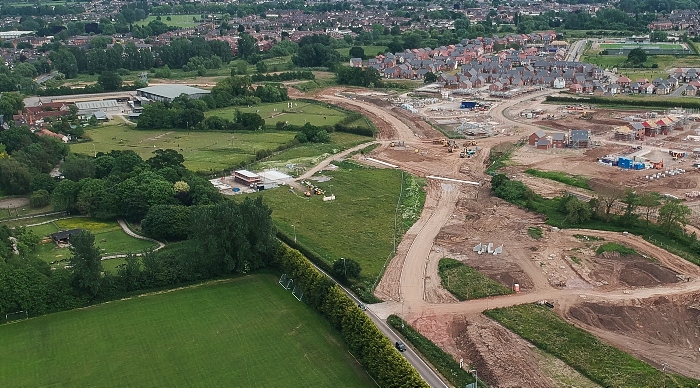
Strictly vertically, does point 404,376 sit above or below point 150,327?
above

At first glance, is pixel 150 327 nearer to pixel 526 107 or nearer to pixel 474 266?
pixel 474 266

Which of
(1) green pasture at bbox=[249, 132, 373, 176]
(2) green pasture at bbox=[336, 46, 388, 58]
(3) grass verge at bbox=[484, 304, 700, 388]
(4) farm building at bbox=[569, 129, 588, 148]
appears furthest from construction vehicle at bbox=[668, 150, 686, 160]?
(2) green pasture at bbox=[336, 46, 388, 58]

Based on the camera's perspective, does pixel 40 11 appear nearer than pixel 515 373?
No

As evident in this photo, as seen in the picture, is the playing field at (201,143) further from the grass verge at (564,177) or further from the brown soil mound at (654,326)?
the brown soil mound at (654,326)

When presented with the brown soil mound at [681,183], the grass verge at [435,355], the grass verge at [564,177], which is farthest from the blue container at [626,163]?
the grass verge at [435,355]

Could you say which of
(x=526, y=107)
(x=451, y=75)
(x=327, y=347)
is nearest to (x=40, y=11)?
(x=451, y=75)

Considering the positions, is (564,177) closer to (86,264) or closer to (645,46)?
(86,264)
